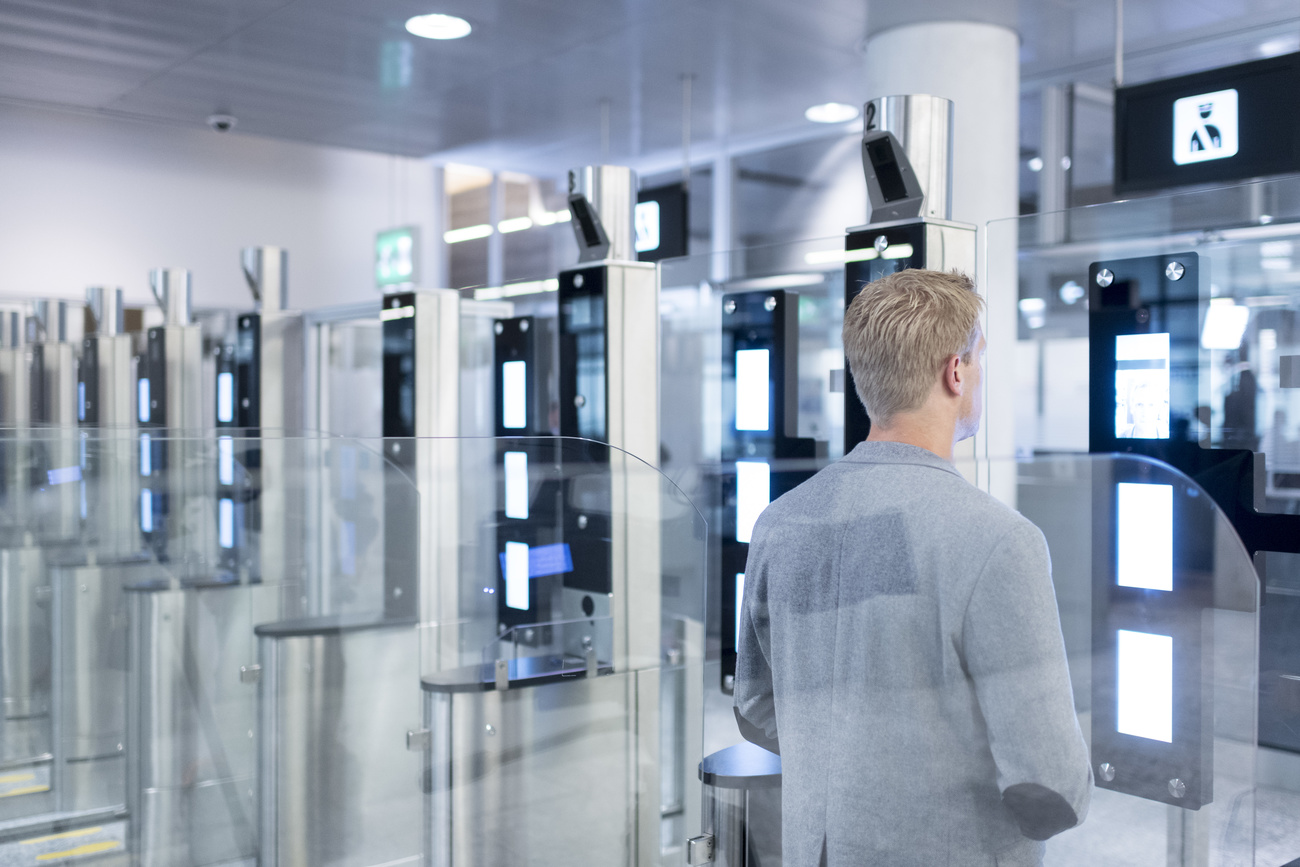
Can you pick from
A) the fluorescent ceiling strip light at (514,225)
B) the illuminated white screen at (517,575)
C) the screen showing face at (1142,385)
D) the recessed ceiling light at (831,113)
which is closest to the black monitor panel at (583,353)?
the illuminated white screen at (517,575)

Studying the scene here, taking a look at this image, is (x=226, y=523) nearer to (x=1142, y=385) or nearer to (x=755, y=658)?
(x=755, y=658)

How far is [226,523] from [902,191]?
1520 mm

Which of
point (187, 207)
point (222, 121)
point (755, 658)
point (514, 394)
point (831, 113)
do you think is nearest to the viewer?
point (755, 658)

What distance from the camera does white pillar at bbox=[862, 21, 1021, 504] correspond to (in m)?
3.95

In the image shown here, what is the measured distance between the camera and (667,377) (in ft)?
20.4

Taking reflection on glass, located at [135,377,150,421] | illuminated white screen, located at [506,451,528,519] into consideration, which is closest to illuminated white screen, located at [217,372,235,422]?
reflection on glass, located at [135,377,150,421]

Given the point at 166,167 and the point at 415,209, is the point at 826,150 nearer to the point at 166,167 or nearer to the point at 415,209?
the point at 415,209

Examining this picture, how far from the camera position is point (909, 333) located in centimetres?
144

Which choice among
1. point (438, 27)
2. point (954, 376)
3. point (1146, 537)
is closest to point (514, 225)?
point (438, 27)

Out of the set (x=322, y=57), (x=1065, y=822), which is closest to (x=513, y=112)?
(x=322, y=57)

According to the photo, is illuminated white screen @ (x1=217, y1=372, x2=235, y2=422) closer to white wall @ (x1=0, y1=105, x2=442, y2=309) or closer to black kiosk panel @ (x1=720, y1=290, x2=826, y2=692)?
white wall @ (x1=0, y1=105, x2=442, y2=309)

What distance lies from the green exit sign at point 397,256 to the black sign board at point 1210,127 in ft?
15.9

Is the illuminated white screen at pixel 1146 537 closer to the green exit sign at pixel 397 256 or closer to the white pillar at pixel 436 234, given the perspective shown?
the green exit sign at pixel 397 256

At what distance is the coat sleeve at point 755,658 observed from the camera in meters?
1.63
